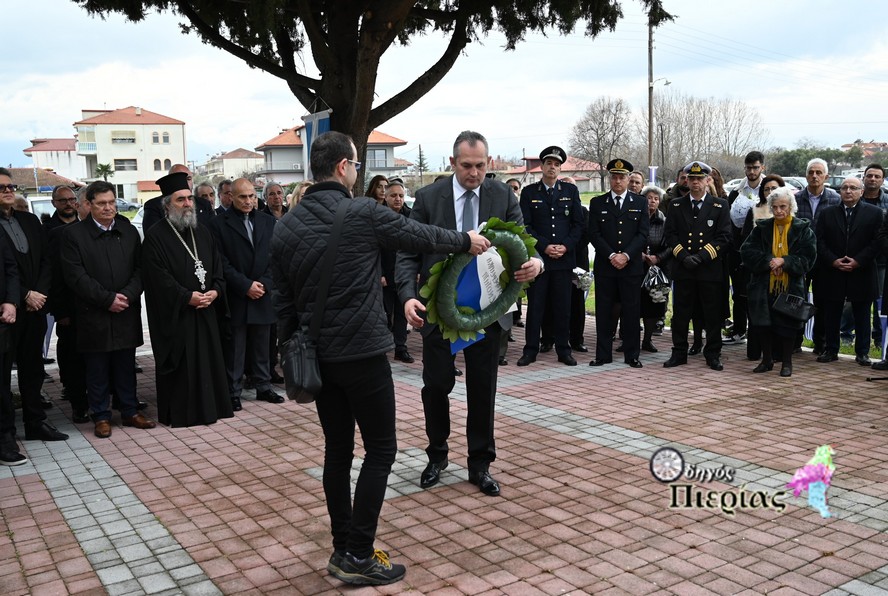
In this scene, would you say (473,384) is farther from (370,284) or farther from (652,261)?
(652,261)

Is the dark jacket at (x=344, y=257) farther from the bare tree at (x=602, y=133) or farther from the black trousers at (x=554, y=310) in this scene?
the bare tree at (x=602, y=133)

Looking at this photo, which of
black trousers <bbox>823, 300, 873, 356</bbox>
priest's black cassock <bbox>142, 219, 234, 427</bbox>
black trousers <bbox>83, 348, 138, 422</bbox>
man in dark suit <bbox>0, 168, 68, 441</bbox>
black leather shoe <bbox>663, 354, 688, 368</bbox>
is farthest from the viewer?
black leather shoe <bbox>663, 354, 688, 368</bbox>

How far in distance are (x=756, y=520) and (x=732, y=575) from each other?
0.82m

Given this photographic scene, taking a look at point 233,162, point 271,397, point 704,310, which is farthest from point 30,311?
point 233,162

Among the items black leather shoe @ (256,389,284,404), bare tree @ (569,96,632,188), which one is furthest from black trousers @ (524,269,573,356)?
bare tree @ (569,96,632,188)

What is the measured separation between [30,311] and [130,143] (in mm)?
122305

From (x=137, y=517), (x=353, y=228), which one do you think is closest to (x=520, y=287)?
(x=353, y=228)

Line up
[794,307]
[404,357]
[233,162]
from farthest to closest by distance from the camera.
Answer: [233,162] → [404,357] → [794,307]

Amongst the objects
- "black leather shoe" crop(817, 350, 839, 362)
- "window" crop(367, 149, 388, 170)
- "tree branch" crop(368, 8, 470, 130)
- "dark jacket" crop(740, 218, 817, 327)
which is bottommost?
"black leather shoe" crop(817, 350, 839, 362)

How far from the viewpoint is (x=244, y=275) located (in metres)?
8.27

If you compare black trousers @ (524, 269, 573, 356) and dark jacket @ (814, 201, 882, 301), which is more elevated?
dark jacket @ (814, 201, 882, 301)

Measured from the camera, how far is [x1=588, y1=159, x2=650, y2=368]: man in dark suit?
379 inches

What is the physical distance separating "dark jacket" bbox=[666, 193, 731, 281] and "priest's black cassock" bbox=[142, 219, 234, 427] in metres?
5.22

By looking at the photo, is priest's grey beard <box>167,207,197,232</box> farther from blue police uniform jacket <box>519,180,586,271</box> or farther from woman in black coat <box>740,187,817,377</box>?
woman in black coat <box>740,187,817,377</box>
